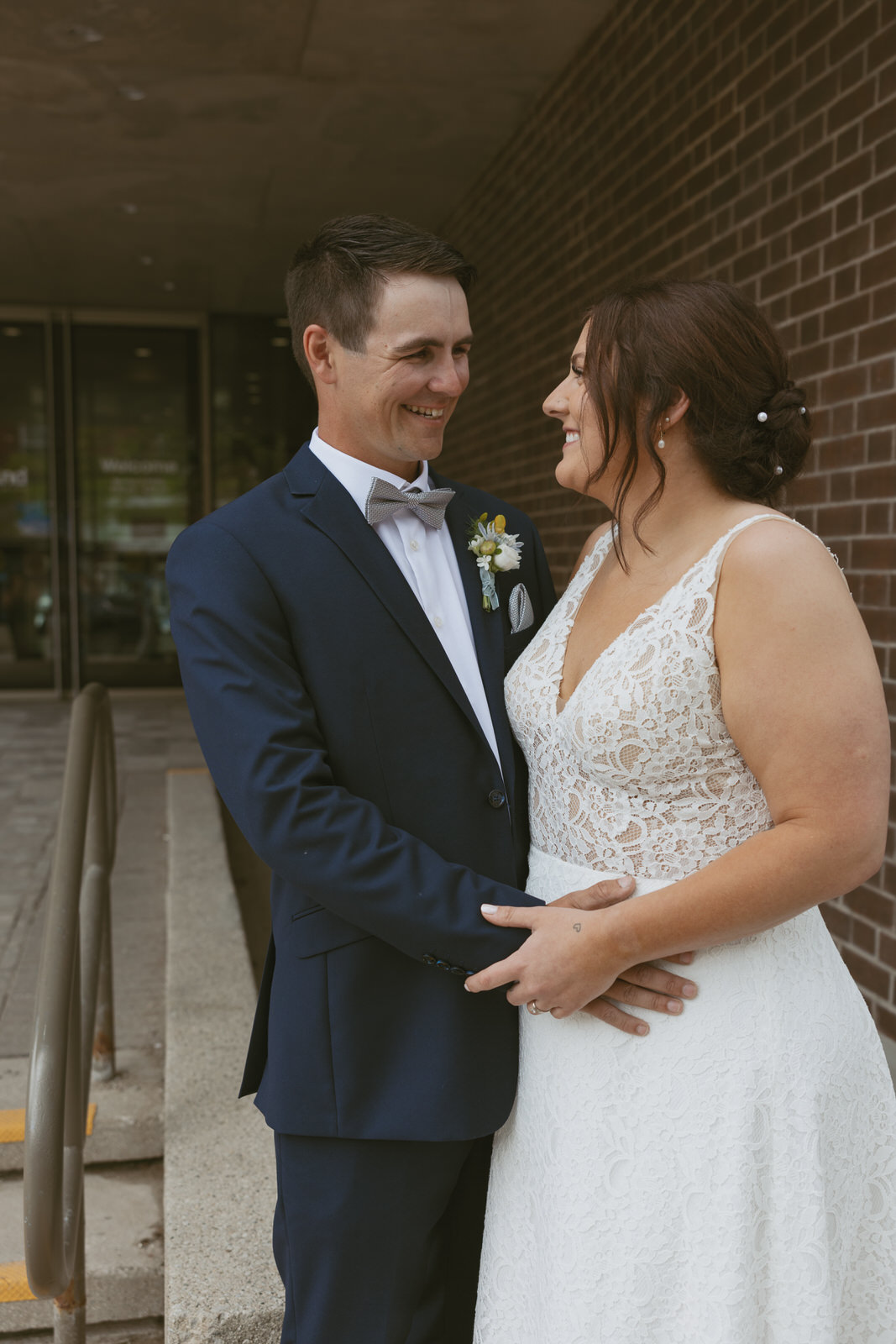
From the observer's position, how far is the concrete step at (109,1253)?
2.69 meters

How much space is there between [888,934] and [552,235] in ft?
14.2

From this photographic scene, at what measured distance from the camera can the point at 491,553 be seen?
1.87m

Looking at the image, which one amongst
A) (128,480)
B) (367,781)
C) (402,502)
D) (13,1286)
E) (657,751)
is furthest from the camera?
(128,480)

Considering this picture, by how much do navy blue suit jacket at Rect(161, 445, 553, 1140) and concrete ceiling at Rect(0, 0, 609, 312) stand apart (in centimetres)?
452

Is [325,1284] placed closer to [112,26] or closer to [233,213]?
[112,26]

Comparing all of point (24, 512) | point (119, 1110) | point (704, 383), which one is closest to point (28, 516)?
point (24, 512)

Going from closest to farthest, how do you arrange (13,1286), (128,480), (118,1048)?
1. (13,1286)
2. (118,1048)
3. (128,480)

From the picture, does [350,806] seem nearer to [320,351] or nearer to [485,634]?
[485,634]

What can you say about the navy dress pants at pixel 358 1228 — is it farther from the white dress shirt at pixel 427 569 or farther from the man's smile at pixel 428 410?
the man's smile at pixel 428 410

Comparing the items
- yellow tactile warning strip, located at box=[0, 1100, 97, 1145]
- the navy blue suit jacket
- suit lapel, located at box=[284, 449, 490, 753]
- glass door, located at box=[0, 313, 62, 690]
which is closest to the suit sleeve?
the navy blue suit jacket

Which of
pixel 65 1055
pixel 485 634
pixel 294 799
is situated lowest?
pixel 65 1055

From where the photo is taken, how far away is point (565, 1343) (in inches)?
60.6

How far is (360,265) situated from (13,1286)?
243 centimetres

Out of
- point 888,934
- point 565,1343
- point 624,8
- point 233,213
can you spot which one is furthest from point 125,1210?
point 233,213
